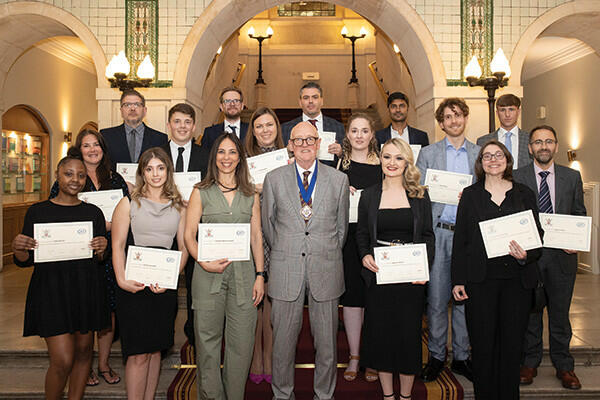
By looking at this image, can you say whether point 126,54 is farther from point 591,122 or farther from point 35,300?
point 591,122

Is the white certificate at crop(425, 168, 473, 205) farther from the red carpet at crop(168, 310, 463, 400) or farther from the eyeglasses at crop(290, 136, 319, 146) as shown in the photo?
the red carpet at crop(168, 310, 463, 400)

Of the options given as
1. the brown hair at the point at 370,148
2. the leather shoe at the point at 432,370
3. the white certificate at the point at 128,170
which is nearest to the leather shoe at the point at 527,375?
the leather shoe at the point at 432,370

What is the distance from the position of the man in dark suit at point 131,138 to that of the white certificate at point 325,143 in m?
1.32

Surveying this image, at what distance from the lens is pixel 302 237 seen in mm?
2789

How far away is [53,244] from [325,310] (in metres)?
1.61

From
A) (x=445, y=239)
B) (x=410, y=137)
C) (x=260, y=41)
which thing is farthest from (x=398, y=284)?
(x=260, y=41)

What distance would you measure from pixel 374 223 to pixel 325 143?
0.89m

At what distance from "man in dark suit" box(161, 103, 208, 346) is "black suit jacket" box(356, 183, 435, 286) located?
1213mm

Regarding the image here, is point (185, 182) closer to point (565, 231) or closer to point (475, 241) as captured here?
point (475, 241)

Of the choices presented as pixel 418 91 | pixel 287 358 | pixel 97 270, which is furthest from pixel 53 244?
pixel 418 91

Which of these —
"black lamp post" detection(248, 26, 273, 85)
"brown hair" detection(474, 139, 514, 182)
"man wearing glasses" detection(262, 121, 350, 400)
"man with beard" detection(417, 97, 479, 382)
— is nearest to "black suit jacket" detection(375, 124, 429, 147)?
"man with beard" detection(417, 97, 479, 382)

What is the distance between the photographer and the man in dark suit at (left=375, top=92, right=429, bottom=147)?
13.8 feet

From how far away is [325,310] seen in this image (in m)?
2.85

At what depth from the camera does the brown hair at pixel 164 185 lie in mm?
2676
